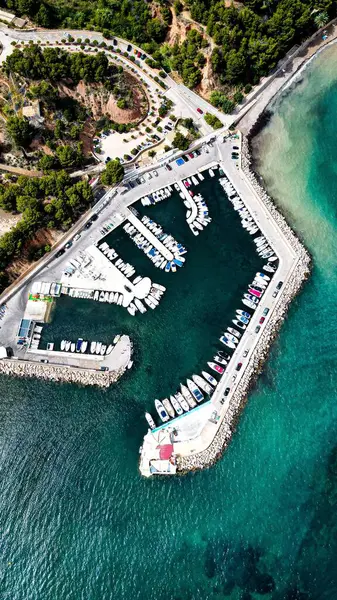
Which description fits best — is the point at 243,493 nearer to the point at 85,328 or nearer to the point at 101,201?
the point at 85,328

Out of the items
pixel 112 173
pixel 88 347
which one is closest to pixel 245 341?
pixel 88 347

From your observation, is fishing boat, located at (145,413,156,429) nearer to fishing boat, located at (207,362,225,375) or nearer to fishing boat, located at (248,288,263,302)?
fishing boat, located at (207,362,225,375)

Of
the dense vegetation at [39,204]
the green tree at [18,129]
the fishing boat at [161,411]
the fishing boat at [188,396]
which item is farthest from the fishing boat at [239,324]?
the green tree at [18,129]

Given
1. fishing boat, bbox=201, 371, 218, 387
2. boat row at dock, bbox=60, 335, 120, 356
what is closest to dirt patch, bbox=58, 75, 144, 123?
boat row at dock, bbox=60, 335, 120, 356

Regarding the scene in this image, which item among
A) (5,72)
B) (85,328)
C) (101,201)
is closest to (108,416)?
(85,328)

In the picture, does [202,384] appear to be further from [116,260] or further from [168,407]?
[116,260]

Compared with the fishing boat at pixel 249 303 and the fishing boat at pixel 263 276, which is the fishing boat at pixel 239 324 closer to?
the fishing boat at pixel 249 303
